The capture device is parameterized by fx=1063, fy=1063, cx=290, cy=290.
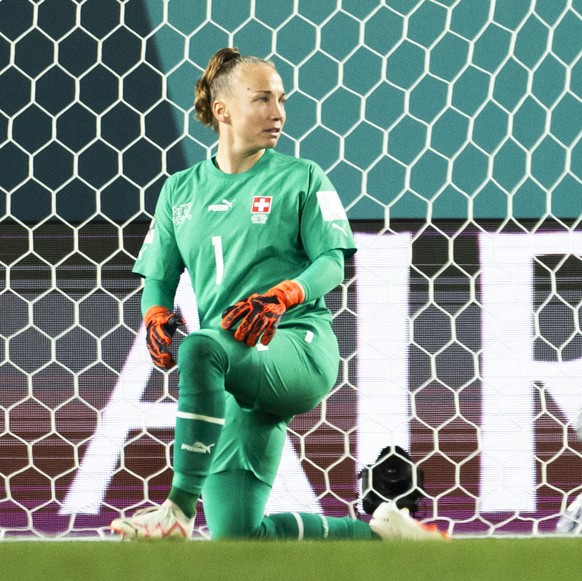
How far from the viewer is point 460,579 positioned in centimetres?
65

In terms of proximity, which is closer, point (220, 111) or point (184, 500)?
point (184, 500)

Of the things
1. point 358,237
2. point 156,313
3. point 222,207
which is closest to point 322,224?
point 222,207

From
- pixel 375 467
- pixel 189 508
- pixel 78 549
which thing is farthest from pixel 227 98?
pixel 78 549

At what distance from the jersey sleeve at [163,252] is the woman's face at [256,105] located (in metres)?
0.16

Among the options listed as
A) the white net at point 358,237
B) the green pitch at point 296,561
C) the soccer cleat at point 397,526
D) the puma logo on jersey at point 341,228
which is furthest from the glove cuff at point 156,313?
the green pitch at point 296,561

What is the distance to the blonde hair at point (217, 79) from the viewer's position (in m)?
1.45

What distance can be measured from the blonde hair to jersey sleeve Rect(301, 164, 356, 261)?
6.8 inches

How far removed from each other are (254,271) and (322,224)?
0.36ft

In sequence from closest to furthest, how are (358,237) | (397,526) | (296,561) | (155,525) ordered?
1. (296,561)
2. (155,525)
3. (397,526)
4. (358,237)

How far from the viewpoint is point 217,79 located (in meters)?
1.47

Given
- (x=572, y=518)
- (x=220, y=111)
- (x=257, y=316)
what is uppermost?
(x=220, y=111)

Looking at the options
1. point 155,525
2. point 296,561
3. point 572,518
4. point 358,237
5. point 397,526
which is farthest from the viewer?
point 358,237

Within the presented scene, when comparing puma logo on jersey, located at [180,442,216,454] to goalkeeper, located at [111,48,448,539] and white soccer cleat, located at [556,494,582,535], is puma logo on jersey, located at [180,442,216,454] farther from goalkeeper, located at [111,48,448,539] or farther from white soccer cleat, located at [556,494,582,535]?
white soccer cleat, located at [556,494,582,535]

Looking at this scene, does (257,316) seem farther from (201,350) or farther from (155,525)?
(155,525)
